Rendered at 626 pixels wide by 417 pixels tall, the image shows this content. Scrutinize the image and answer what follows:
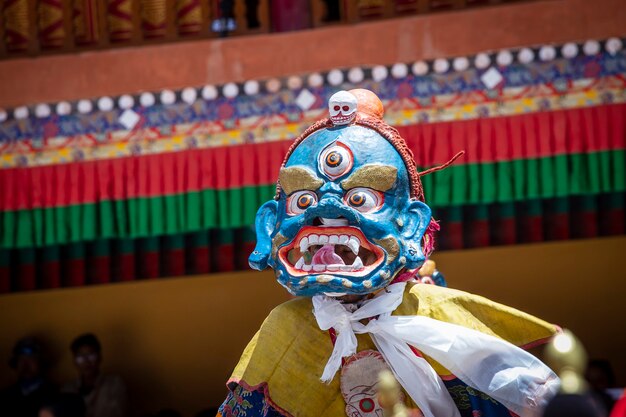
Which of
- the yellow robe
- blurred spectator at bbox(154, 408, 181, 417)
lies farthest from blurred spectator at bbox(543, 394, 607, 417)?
blurred spectator at bbox(154, 408, 181, 417)

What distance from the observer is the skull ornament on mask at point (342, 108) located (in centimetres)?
410

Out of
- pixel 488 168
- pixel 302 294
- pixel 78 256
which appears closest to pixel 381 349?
pixel 302 294

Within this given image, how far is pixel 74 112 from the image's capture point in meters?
6.07

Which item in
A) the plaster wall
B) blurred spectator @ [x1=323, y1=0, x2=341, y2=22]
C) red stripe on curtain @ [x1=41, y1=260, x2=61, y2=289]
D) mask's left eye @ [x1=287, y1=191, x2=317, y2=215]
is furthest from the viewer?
red stripe on curtain @ [x1=41, y1=260, x2=61, y2=289]

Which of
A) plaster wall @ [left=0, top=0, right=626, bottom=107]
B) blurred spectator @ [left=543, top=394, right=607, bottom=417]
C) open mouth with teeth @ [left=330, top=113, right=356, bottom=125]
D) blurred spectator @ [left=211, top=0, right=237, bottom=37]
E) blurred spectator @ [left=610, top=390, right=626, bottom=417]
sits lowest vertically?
blurred spectator @ [left=610, top=390, right=626, bottom=417]

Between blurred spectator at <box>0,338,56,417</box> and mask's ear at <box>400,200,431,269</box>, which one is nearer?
mask's ear at <box>400,200,431,269</box>

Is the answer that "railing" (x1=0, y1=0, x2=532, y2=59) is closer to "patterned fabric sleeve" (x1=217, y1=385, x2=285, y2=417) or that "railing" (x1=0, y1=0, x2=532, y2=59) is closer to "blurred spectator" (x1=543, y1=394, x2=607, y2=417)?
"patterned fabric sleeve" (x1=217, y1=385, x2=285, y2=417)

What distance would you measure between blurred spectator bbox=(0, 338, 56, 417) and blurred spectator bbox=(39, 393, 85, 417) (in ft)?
1.64

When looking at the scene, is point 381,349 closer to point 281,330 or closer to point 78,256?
point 281,330

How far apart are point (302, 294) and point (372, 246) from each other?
25 centimetres

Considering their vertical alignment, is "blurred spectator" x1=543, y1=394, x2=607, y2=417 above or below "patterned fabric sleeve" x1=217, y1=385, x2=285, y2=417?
above

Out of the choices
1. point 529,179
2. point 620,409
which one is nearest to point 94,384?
point 529,179

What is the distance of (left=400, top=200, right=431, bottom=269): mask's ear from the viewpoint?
3961 mm

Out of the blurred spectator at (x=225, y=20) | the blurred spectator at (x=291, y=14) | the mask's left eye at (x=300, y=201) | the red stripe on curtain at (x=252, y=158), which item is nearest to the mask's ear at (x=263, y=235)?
the mask's left eye at (x=300, y=201)
